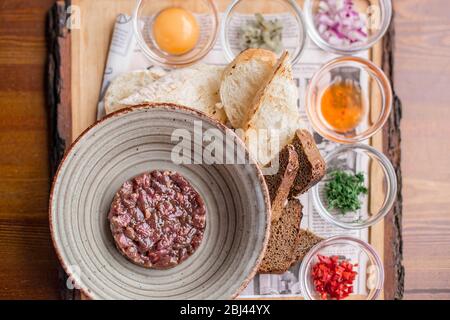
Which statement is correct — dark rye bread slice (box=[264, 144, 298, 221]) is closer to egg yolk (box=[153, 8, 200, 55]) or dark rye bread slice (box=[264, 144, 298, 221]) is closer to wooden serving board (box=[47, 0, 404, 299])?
wooden serving board (box=[47, 0, 404, 299])

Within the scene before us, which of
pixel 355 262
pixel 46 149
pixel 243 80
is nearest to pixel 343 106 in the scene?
pixel 243 80

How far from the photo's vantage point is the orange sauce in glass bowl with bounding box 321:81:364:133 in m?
1.74

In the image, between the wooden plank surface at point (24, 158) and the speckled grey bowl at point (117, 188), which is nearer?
the speckled grey bowl at point (117, 188)

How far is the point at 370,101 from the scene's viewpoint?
1.74 meters

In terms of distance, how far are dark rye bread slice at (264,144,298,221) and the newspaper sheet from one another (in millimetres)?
142

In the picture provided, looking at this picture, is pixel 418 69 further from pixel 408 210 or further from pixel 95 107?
pixel 95 107

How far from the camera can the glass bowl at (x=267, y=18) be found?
1715 mm

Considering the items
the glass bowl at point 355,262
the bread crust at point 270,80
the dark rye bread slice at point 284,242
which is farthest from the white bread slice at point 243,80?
the glass bowl at point 355,262

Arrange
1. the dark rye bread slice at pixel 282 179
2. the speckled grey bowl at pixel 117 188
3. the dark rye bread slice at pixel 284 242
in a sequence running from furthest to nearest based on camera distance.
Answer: the dark rye bread slice at pixel 284 242, the dark rye bread slice at pixel 282 179, the speckled grey bowl at pixel 117 188

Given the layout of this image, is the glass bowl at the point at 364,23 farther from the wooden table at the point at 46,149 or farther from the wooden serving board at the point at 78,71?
the wooden serving board at the point at 78,71

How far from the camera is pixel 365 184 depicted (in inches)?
68.2

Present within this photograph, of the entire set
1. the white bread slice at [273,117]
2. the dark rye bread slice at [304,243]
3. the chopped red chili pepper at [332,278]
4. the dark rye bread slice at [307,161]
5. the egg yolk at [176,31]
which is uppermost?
the egg yolk at [176,31]

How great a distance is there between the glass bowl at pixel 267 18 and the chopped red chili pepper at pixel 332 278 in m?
0.60

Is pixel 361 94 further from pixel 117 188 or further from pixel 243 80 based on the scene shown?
pixel 117 188
